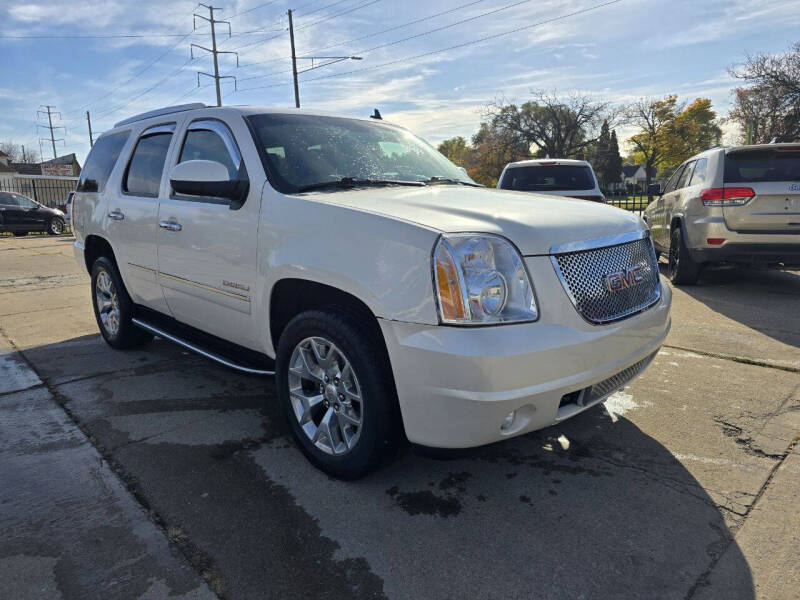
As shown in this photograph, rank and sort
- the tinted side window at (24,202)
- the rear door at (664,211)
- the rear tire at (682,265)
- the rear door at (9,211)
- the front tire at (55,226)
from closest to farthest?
the rear tire at (682,265)
the rear door at (664,211)
the rear door at (9,211)
the tinted side window at (24,202)
the front tire at (55,226)

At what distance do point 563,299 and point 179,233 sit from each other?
249cm

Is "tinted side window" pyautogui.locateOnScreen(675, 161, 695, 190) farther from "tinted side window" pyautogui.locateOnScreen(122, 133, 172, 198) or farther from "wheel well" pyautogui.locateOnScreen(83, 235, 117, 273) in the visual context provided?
"wheel well" pyautogui.locateOnScreen(83, 235, 117, 273)

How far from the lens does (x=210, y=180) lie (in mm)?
3141

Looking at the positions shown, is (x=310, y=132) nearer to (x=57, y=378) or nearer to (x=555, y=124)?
(x=57, y=378)

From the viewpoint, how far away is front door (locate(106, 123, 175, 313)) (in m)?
4.13

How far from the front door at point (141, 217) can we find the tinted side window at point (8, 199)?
20.4 meters

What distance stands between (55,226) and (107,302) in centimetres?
2037

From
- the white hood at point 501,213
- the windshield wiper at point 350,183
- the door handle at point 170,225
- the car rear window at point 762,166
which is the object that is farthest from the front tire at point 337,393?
the car rear window at point 762,166

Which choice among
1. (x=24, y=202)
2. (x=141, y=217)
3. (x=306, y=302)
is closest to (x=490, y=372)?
(x=306, y=302)

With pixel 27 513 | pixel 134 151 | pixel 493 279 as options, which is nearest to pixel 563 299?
pixel 493 279

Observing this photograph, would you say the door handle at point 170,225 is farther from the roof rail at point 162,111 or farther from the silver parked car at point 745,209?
the silver parked car at point 745,209

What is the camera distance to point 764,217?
6.55 meters

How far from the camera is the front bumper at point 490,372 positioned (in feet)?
7.33

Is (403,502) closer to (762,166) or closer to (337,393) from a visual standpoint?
(337,393)
